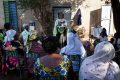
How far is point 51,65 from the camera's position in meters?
3.51

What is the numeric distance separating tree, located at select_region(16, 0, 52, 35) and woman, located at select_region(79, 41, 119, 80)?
910cm

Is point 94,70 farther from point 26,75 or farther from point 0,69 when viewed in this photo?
point 0,69

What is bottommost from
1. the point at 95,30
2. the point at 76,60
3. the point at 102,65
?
the point at 76,60

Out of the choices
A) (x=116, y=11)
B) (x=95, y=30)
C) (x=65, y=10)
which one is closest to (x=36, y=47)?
(x=116, y=11)

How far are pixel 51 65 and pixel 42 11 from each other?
9.95 meters

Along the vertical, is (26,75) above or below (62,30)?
below

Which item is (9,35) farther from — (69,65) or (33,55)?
(69,65)

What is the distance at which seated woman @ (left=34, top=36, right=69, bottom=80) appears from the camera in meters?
3.52

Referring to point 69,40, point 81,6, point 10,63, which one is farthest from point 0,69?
point 81,6

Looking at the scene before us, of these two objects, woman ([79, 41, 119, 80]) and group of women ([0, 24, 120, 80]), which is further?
woman ([79, 41, 119, 80])

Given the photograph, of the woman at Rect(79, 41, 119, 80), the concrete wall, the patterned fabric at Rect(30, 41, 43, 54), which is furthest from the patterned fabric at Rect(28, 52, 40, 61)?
the concrete wall

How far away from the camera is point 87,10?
13672 millimetres

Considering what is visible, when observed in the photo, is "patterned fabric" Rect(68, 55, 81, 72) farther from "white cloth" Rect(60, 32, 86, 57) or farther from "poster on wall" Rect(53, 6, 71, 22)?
"poster on wall" Rect(53, 6, 71, 22)

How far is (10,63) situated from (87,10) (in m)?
7.07
